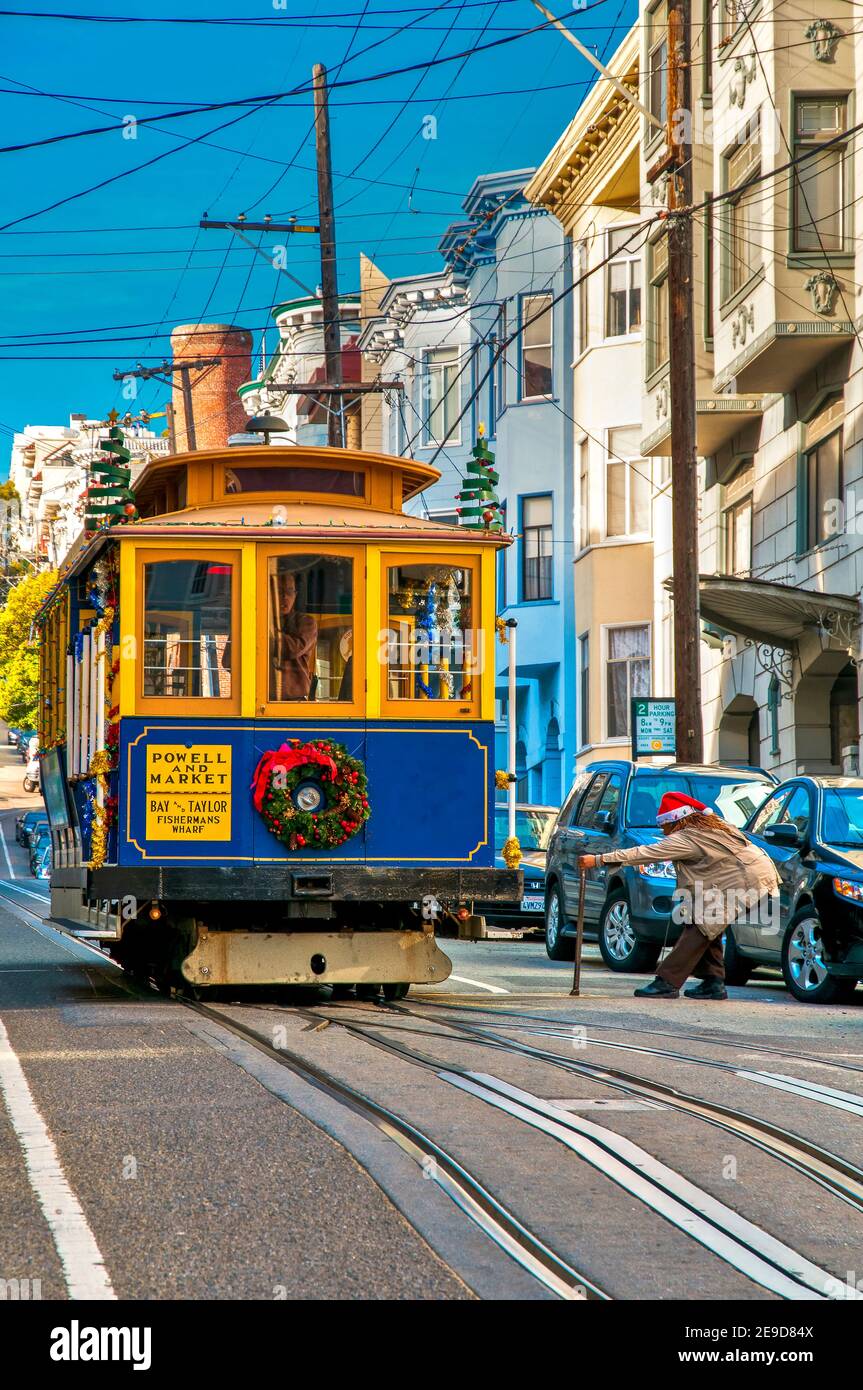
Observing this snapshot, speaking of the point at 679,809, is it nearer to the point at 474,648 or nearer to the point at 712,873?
the point at 712,873

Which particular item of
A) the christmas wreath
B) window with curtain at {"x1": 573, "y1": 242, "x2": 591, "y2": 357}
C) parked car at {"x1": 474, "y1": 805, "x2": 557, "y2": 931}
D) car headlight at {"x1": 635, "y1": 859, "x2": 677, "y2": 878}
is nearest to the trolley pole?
the christmas wreath

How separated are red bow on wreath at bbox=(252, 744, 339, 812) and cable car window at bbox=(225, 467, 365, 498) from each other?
2025 mm

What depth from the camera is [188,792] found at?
13.2 m

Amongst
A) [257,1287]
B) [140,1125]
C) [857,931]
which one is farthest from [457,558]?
[257,1287]

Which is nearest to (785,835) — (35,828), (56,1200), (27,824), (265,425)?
(265,425)

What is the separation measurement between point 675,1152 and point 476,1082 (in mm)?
1976

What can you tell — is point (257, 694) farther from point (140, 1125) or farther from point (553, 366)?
point (553, 366)

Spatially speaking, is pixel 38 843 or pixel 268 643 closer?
pixel 268 643

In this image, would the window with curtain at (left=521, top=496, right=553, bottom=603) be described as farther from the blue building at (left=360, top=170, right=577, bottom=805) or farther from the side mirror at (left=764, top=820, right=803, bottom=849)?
the side mirror at (left=764, top=820, right=803, bottom=849)

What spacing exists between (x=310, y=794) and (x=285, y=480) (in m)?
2.39

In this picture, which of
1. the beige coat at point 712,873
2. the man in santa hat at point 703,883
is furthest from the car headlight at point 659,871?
the beige coat at point 712,873

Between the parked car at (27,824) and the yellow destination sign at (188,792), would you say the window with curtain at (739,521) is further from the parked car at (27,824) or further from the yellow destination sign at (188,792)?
the parked car at (27,824)

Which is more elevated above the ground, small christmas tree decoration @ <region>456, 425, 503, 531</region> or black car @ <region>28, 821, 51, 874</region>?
small christmas tree decoration @ <region>456, 425, 503, 531</region>

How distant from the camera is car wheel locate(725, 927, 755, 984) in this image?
17547 millimetres
